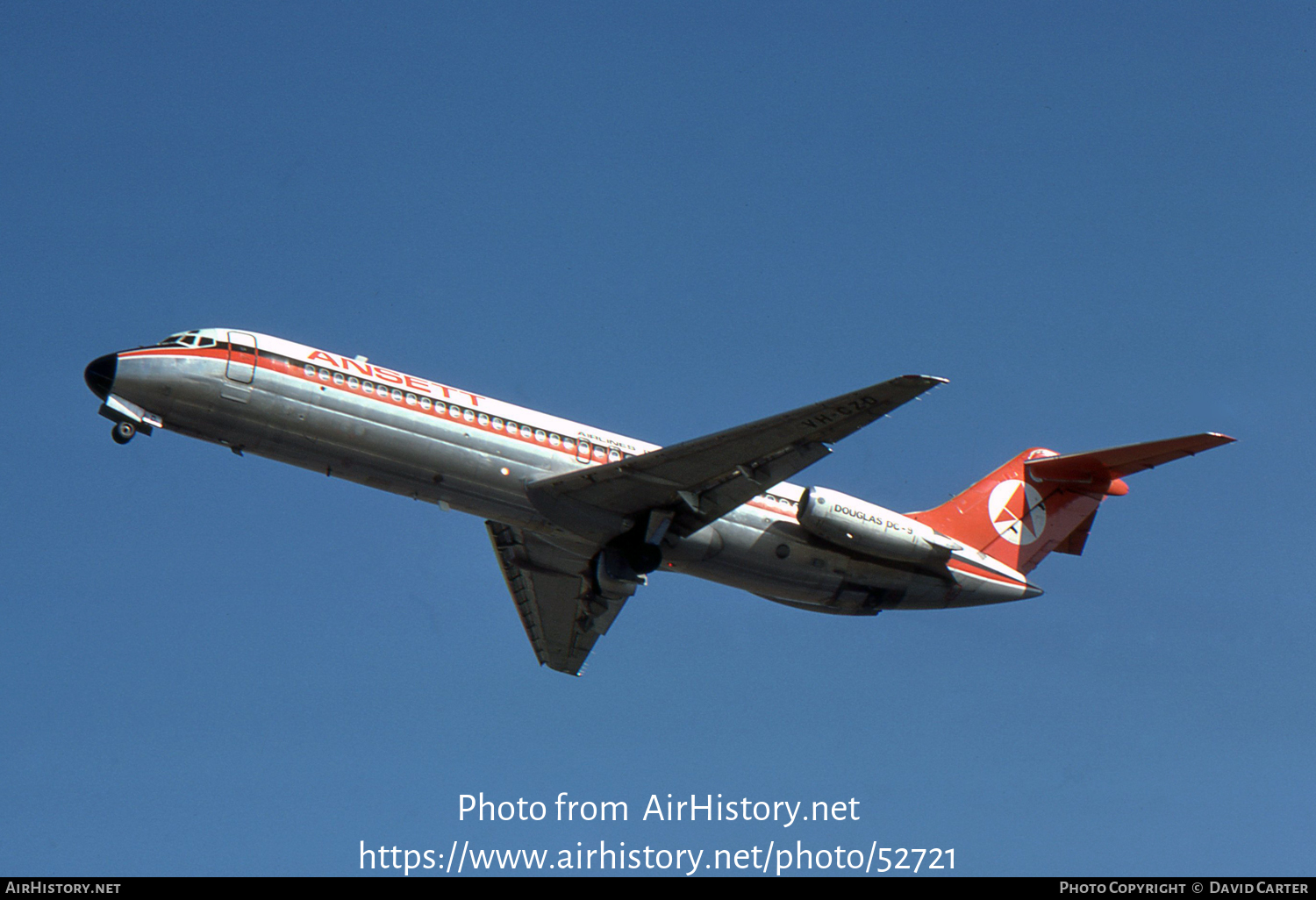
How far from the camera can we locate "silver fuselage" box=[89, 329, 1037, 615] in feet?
69.9

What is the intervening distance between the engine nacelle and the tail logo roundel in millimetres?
2982

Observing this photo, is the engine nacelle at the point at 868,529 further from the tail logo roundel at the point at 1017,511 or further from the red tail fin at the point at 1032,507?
the tail logo roundel at the point at 1017,511

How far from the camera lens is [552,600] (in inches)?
1127

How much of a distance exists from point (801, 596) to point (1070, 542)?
274 inches

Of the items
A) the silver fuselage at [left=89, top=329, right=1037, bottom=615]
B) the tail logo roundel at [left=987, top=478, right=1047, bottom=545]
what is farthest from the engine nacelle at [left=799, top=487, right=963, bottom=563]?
the tail logo roundel at [left=987, top=478, right=1047, bottom=545]

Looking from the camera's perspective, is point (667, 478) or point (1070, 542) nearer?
point (667, 478)

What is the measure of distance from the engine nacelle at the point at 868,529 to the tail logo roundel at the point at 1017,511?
9.78 ft

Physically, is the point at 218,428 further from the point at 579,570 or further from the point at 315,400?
the point at 579,570

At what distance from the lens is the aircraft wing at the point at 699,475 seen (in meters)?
21.5

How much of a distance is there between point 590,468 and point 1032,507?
35.6 ft

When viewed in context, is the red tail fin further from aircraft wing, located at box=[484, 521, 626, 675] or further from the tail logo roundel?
aircraft wing, located at box=[484, 521, 626, 675]

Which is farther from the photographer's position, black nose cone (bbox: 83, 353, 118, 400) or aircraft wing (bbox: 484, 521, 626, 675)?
aircraft wing (bbox: 484, 521, 626, 675)

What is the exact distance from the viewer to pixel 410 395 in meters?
22.2
